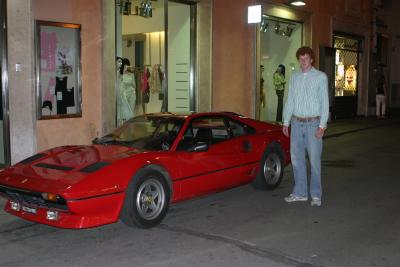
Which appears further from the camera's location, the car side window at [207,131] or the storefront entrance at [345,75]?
the storefront entrance at [345,75]

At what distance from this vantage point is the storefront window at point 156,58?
1232cm

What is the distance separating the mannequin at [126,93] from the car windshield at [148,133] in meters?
4.74

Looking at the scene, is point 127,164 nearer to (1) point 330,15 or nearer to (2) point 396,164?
(2) point 396,164

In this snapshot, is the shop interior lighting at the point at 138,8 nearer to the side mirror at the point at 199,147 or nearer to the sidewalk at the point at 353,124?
the side mirror at the point at 199,147

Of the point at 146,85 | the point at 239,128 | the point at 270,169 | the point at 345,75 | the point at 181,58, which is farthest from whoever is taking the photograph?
the point at 345,75

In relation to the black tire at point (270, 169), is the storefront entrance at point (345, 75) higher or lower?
higher

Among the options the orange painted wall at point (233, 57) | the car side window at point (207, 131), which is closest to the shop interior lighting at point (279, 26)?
the orange painted wall at point (233, 57)

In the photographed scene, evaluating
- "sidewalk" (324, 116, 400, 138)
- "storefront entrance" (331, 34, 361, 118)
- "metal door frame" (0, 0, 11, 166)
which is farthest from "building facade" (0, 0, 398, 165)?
"sidewalk" (324, 116, 400, 138)

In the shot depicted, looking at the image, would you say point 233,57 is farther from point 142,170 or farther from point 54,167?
point 54,167

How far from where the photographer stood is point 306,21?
18.8 m

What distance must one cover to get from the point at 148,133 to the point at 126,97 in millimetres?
5643

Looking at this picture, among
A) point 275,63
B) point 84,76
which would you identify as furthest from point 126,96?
point 275,63

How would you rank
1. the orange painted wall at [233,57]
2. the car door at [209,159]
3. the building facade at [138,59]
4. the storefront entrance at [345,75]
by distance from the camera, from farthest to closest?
the storefront entrance at [345,75] → the orange painted wall at [233,57] → the building facade at [138,59] → the car door at [209,159]

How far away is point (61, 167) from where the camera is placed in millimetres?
5703
